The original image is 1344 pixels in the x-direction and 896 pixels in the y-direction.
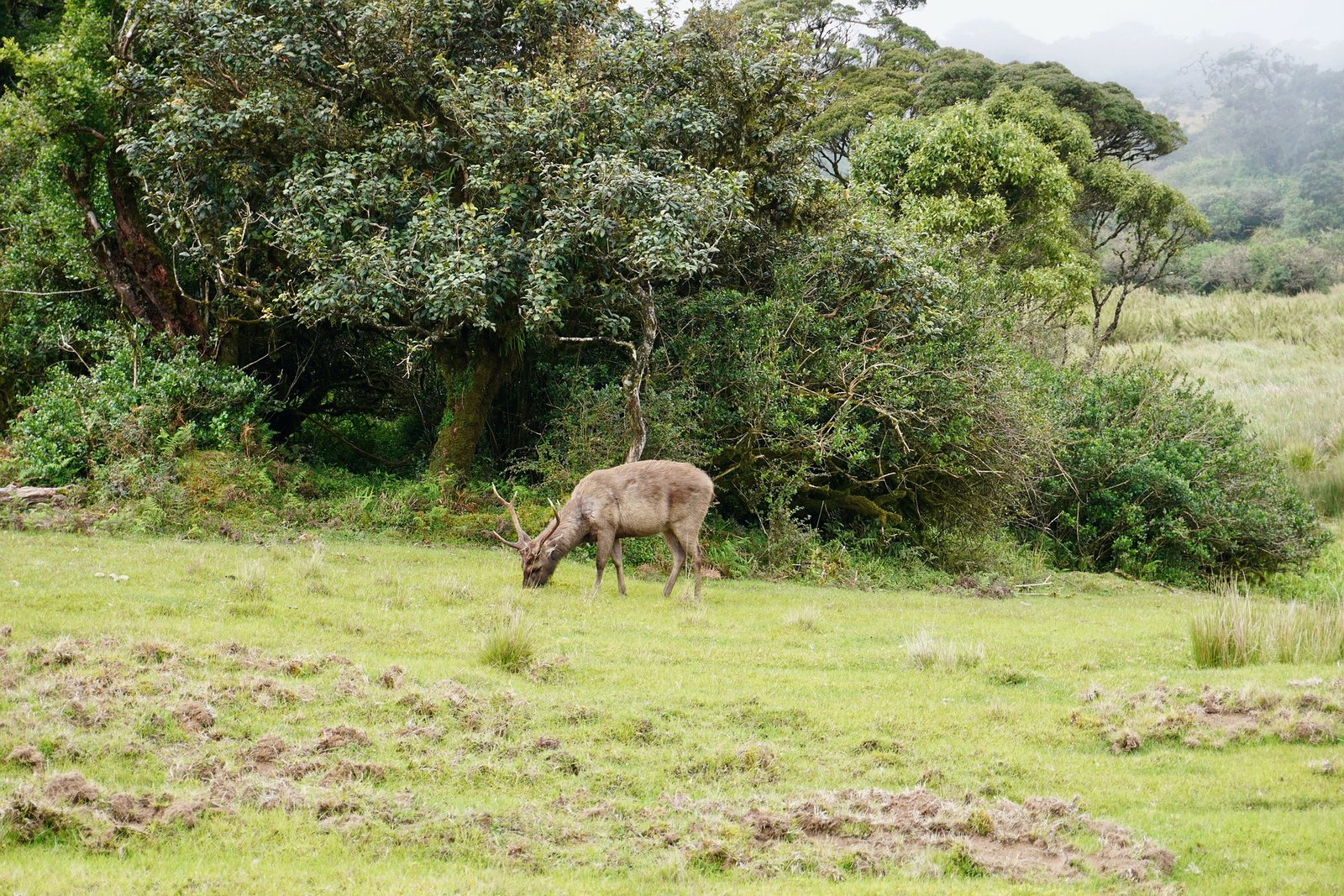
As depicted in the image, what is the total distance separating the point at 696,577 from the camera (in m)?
14.4

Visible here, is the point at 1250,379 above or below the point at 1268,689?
above

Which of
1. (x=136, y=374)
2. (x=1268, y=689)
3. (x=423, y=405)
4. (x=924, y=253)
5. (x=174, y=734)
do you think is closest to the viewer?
(x=174, y=734)

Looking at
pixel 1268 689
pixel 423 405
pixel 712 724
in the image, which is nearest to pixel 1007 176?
pixel 423 405

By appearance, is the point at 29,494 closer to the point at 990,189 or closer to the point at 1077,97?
the point at 990,189

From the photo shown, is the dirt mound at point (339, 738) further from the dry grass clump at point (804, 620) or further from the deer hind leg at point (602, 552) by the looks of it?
the deer hind leg at point (602, 552)

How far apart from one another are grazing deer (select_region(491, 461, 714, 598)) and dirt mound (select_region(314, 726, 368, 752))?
6.34 meters

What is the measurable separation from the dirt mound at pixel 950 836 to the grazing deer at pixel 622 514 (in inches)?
284

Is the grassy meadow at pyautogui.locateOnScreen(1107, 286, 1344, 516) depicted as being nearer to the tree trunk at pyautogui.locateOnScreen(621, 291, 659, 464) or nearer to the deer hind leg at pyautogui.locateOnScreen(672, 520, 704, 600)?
the tree trunk at pyautogui.locateOnScreen(621, 291, 659, 464)

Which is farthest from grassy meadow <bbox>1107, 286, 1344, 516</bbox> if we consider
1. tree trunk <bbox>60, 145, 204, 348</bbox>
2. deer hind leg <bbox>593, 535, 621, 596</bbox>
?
tree trunk <bbox>60, 145, 204, 348</bbox>

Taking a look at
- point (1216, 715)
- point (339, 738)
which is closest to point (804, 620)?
point (1216, 715)

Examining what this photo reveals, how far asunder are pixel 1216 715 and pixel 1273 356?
38646 millimetres

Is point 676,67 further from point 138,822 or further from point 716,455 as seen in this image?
point 138,822

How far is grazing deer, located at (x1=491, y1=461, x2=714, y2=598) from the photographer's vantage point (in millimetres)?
14266

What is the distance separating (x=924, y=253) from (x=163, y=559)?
530 inches
